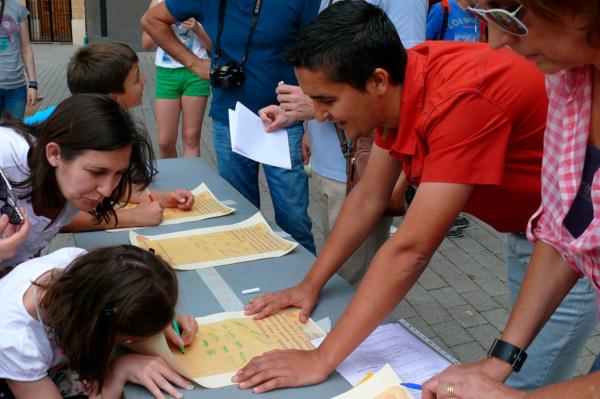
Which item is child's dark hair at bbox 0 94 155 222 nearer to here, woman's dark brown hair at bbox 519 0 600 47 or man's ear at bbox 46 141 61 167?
man's ear at bbox 46 141 61 167

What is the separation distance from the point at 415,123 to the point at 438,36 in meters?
2.39

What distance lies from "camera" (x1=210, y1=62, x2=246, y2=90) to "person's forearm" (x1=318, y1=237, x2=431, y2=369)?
1.54m

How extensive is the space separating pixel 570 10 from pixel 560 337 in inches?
38.6

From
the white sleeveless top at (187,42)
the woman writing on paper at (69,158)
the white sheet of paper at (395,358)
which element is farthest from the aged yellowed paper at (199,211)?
the white sleeveless top at (187,42)

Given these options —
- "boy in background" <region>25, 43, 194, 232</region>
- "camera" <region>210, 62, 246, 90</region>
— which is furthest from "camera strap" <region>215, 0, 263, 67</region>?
"boy in background" <region>25, 43, 194, 232</region>

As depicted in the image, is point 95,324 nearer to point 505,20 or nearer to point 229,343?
point 229,343

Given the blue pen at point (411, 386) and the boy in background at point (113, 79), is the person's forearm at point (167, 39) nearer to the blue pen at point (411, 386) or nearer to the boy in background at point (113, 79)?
the boy in background at point (113, 79)

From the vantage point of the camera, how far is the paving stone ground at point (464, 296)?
9.77 feet

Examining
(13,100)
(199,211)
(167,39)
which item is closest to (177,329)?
(199,211)

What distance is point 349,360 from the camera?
1481mm

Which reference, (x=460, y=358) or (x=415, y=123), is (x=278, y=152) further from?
(x=460, y=358)

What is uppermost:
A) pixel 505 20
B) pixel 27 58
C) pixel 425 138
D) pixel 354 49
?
pixel 505 20

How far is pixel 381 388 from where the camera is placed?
53.6 inches

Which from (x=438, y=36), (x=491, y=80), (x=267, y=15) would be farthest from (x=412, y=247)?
(x=438, y=36)
